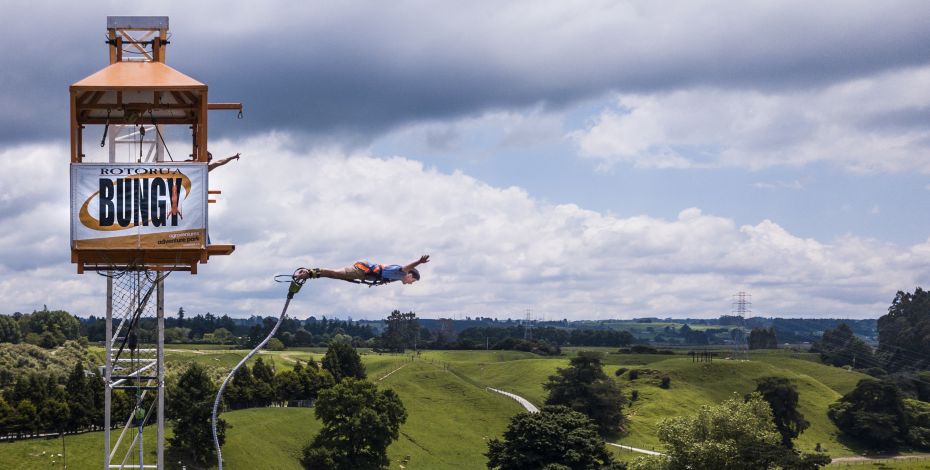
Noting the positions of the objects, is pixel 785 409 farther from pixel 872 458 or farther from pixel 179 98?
pixel 179 98

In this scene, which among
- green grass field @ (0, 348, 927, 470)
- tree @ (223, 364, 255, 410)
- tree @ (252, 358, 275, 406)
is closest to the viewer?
green grass field @ (0, 348, 927, 470)

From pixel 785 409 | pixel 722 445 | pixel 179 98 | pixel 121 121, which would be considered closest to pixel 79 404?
pixel 722 445

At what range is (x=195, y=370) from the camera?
106125mm

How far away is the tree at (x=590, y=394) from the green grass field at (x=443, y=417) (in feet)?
13.6

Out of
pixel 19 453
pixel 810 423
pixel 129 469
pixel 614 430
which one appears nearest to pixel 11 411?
pixel 19 453

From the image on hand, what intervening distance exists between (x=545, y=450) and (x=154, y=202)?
218 ft

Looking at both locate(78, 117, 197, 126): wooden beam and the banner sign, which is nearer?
the banner sign

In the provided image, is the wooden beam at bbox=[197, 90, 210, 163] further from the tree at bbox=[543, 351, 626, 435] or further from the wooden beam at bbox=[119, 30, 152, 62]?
the tree at bbox=[543, 351, 626, 435]

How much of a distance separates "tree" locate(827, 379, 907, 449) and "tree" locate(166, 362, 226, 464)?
11152 centimetres

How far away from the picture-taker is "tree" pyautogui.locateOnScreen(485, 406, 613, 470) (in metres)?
94.1

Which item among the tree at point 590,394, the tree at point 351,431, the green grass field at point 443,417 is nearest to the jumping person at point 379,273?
the green grass field at point 443,417

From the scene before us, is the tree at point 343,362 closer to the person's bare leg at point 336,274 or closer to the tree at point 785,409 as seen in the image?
the tree at point 785,409

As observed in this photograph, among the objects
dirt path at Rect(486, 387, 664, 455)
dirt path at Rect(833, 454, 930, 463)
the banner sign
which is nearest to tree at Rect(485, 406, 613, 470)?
dirt path at Rect(486, 387, 664, 455)

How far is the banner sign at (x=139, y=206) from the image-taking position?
116ft
